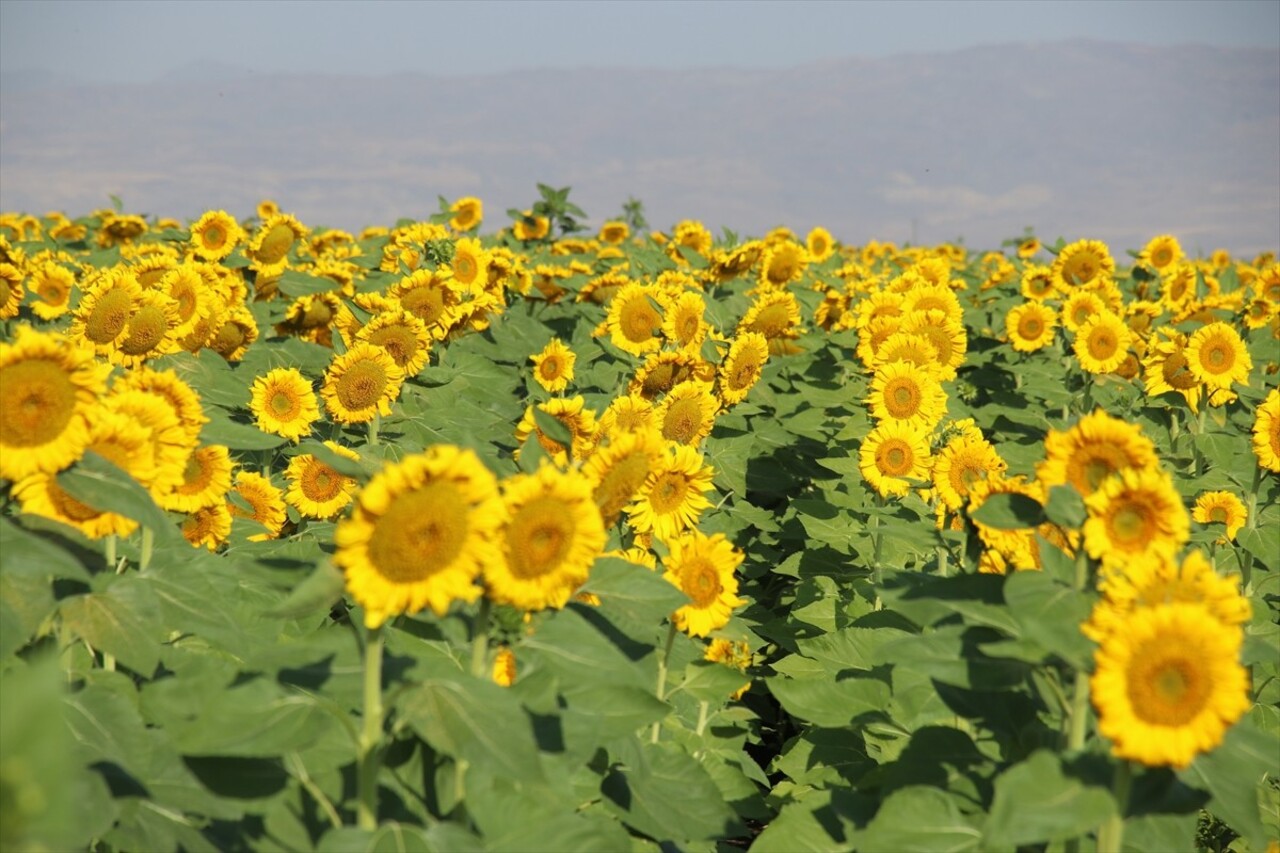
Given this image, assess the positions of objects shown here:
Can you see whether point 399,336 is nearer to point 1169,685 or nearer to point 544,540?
point 544,540

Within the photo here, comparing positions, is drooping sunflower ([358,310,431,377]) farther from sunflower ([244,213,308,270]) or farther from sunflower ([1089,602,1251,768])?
sunflower ([1089,602,1251,768])

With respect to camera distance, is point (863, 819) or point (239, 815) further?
point (863, 819)

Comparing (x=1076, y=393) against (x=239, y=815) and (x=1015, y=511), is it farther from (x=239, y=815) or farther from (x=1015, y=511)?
(x=239, y=815)

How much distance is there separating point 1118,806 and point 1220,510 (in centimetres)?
423

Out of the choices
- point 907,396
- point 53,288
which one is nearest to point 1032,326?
point 907,396

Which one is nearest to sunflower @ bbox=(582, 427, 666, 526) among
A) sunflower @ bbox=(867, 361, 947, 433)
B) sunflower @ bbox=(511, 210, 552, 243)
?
sunflower @ bbox=(867, 361, 947, 433)

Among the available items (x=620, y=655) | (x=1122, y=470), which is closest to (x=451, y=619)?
(x=620, y=655)

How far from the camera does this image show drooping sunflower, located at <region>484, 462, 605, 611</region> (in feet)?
8.41

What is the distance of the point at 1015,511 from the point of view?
2.90m

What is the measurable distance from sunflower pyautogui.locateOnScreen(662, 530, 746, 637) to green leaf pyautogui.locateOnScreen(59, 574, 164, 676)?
1.74 meters

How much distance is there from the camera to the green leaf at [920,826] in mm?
2852

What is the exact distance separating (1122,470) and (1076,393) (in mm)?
6248

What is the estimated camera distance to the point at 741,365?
22.5 ft

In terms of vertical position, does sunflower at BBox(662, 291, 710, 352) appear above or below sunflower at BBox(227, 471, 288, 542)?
above
